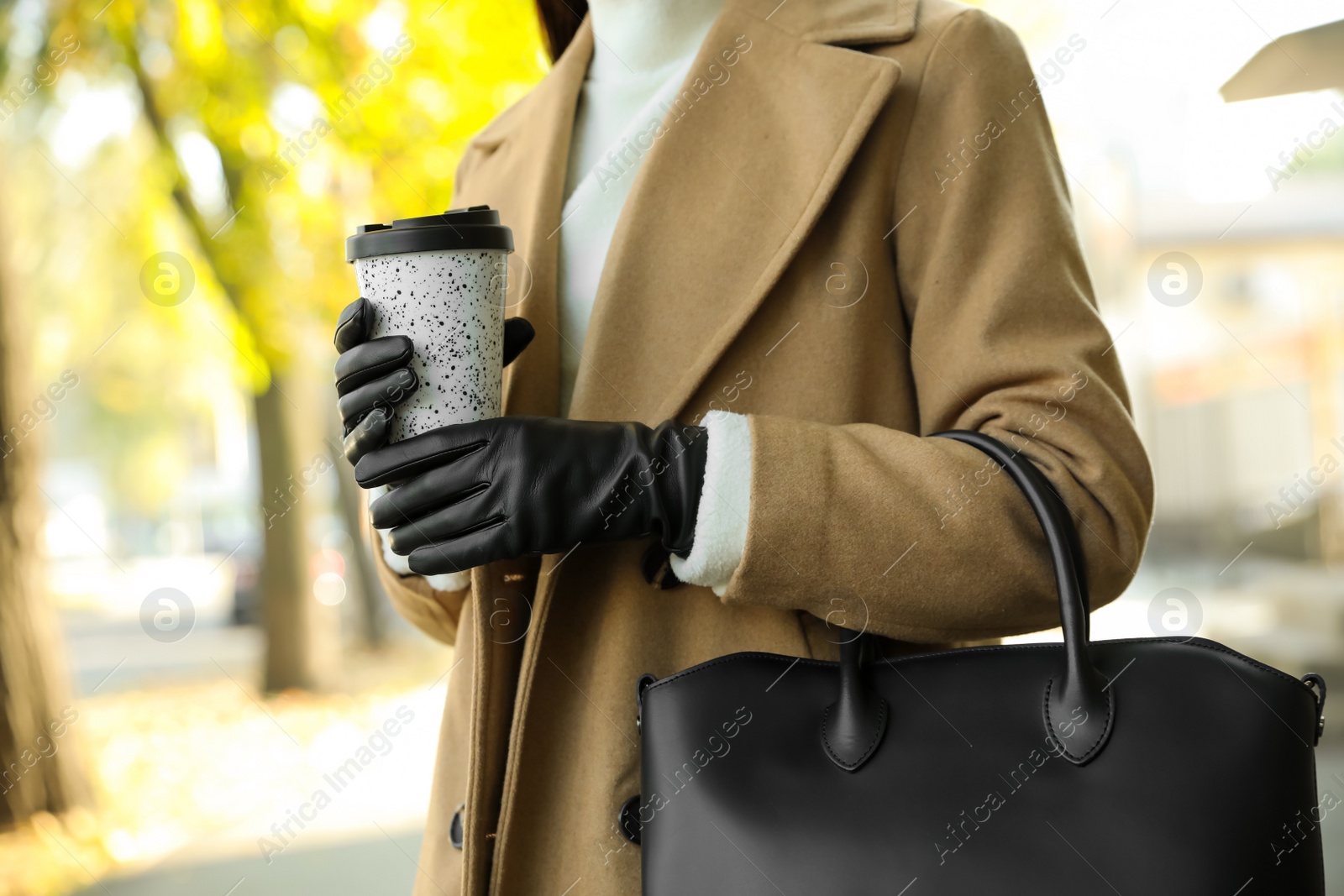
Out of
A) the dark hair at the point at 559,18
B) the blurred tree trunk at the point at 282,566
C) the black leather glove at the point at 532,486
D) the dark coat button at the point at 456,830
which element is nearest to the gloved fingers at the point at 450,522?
the black leather glove at the point at 532,486

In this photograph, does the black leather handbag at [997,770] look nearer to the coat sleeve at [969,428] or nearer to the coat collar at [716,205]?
the coat sleeve at [969,428]

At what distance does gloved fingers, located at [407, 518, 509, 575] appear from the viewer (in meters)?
1.01

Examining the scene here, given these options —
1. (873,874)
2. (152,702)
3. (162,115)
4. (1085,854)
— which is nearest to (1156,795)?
(1085,854)

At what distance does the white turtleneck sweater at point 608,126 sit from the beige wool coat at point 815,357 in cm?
4

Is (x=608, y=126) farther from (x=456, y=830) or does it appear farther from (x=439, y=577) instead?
(x=456, y=830)

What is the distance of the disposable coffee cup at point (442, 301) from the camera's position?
96 centimetres

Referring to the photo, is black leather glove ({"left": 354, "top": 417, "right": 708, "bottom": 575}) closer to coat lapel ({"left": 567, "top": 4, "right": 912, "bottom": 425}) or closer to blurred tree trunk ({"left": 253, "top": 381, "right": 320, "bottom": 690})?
coat lapel ({"left": 567, "top": 4, "right": 912, "bottom": 425})

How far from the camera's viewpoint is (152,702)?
26.2ft

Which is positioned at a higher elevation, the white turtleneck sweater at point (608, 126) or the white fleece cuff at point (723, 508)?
the white turtleneck sweater at point (608, 126)

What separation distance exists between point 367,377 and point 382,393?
0.08ft

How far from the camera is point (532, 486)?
3.26 feet

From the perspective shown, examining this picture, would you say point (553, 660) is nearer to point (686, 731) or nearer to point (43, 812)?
point (686, 731)

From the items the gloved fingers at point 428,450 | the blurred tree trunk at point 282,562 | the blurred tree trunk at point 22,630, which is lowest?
the blurred tree trunk at point 282,562

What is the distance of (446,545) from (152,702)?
8.16m
